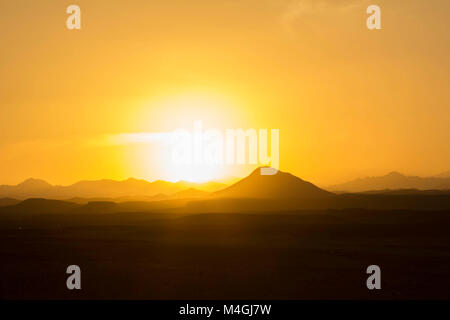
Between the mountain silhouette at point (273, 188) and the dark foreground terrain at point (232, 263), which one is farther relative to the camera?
the mountain silhouette at point (273, 188)

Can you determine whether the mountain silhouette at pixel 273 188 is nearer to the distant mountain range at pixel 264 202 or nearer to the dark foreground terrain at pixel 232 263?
the distant mountain range at pixel 264 202

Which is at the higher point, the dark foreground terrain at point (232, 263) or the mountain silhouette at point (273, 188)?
the dark foreground terrain at point (232, 263)

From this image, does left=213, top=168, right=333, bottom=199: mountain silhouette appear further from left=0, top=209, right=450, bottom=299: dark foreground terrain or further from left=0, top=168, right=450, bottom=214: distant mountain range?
left=0, top=209, right=450, bottom=299: dark foreground terrain

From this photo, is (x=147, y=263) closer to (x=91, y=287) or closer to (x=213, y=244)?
(x=91, y=287)

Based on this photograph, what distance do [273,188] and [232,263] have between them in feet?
431

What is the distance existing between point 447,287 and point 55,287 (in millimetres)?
18796

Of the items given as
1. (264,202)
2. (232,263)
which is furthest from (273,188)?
(232,263)

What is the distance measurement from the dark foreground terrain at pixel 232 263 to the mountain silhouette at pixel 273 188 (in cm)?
9539

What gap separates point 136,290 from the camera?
2503cm

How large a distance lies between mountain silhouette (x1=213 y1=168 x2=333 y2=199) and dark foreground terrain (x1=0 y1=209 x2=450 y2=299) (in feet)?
313

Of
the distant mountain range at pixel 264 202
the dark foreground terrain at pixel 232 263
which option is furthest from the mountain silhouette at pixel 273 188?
the dark foreground terrain at pixel 232 263

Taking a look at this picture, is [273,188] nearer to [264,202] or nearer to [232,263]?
[264,202]

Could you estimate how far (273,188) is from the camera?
163625 mm

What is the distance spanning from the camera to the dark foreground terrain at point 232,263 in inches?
978
